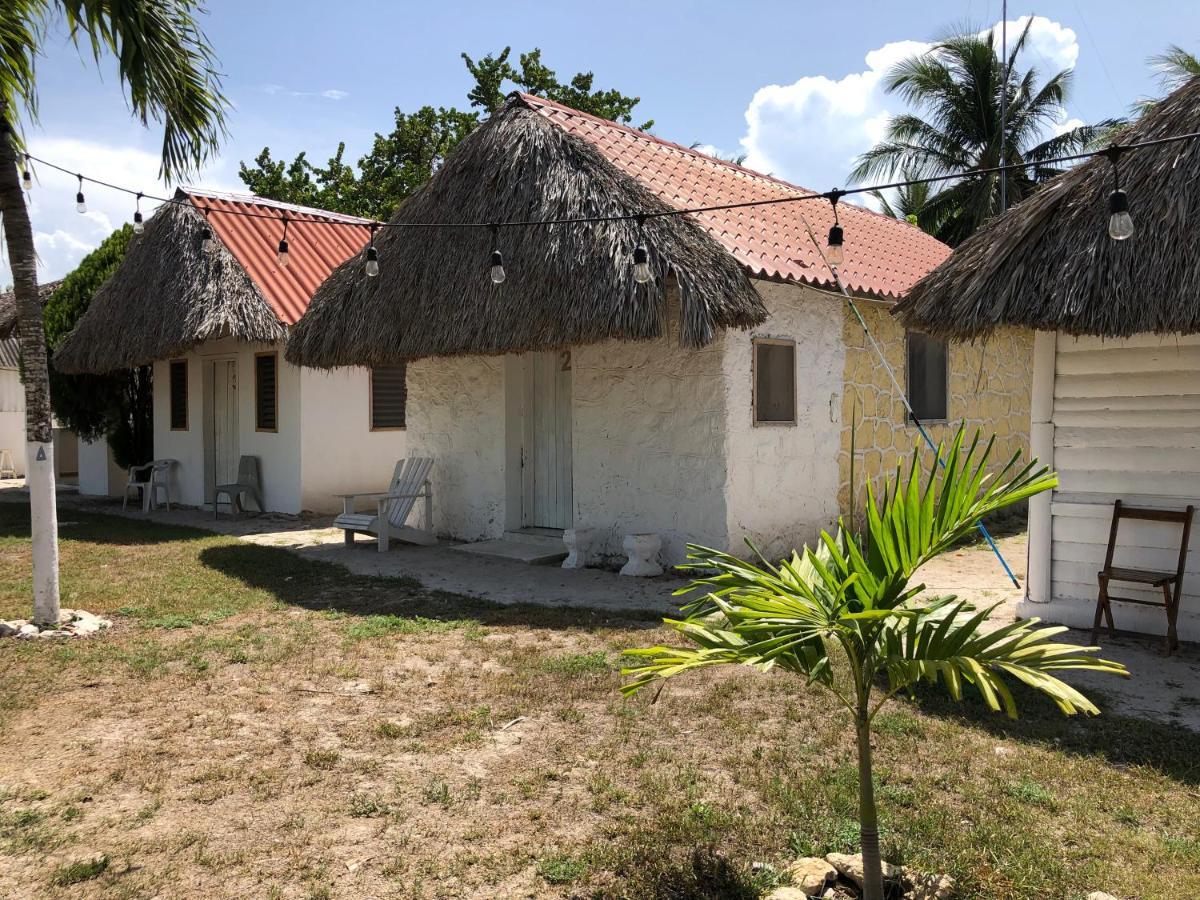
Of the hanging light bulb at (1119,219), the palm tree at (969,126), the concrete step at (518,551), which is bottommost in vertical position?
the concrete step at (518,551)

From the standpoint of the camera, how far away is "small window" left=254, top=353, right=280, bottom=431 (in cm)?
1252

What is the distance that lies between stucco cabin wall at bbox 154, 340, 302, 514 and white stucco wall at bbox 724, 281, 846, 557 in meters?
6.46

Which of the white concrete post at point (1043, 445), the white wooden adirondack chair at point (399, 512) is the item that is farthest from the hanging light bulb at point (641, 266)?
the white wooden adirondack chair at point (399, 512)

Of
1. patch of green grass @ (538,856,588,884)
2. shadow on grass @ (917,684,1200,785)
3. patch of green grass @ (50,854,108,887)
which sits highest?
shadow on grass @ (917,684,1200,785)

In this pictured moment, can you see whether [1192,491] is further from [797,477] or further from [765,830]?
[765,830]

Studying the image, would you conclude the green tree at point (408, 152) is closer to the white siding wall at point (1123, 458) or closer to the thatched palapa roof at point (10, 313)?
the thatched palapa roof at point (10, 313)

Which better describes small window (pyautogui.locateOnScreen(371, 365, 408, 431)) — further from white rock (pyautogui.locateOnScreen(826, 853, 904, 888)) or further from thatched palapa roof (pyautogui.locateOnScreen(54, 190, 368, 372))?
white rock (pyautogui.locateOnScreen(826, 853, 904, 888))

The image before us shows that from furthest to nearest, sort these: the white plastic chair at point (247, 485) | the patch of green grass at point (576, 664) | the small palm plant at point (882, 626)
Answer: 1. the white plastic chair at point (247, 485)
2. the patch of green grass at point (576, 664)
3. the small palm plant at point (882, 626)

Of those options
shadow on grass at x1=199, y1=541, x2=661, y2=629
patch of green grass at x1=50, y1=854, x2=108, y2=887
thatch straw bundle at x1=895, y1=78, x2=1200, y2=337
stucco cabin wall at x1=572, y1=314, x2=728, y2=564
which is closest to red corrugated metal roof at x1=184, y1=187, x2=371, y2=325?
shadow on grass at x1=199, y1=541, x2=661, y2=629

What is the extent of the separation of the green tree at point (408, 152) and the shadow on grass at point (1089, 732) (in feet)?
68.9

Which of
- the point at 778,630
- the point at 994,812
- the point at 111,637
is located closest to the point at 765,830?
the point at 994,812

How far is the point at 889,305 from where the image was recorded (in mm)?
9938

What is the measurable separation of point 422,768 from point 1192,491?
490 centimetres

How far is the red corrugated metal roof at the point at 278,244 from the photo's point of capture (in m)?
12.1
